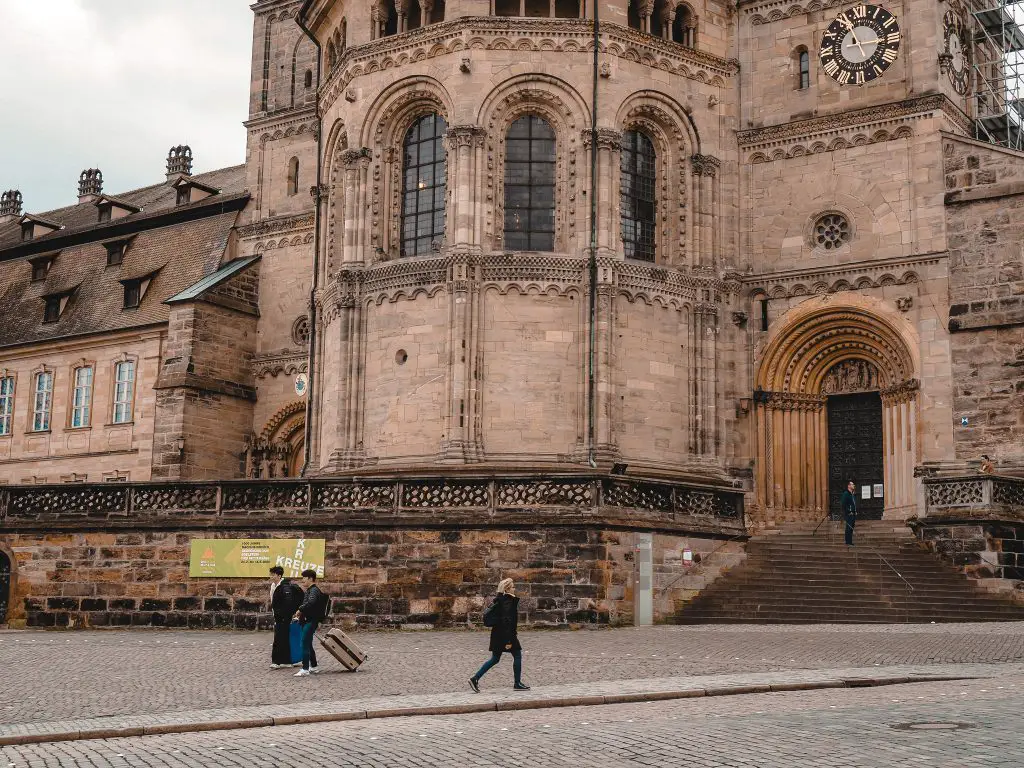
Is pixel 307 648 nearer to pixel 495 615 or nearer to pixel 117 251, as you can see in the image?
pixel 495 615

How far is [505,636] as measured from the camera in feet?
52.6

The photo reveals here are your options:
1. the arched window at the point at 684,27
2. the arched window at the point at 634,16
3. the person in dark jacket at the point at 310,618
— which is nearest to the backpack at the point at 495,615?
the person in dark jacket at the point at 310,618

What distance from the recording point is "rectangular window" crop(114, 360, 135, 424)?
148 feet

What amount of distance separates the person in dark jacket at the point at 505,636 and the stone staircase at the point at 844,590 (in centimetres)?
1020

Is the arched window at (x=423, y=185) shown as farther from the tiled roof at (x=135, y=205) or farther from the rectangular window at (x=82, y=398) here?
the rectangular window at (x=82, y=398)

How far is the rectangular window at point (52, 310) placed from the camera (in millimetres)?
49094

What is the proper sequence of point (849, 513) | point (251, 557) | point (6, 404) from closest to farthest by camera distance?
point (251, 557) → point (849, 513) → point (6, 404)

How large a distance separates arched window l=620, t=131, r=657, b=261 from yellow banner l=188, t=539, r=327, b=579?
1188cm

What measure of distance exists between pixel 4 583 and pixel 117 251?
73.8ft

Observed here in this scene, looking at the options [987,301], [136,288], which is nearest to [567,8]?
[987,301]

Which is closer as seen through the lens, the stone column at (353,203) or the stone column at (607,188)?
the stone column at (607,188)

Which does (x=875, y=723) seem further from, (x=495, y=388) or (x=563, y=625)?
(x=495, y=388)

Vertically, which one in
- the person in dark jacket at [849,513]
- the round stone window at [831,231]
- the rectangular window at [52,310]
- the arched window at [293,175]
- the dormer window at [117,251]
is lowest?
the person in dark jacket at [849,513]

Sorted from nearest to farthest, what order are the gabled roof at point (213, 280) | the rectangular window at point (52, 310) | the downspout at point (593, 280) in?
the downspout at point (593, 280) < the gabled roof at point (213, 280) < the rectangular window at point (52, 310)
